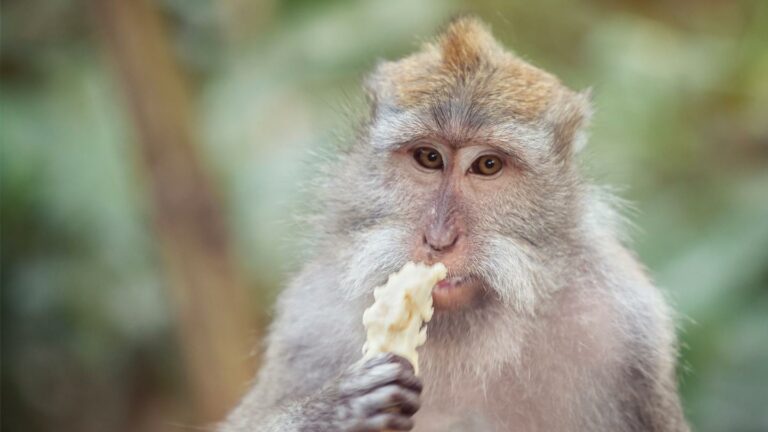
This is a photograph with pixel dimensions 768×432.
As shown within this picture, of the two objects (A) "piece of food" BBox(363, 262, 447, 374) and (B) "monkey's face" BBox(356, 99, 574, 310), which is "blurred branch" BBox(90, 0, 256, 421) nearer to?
(B) "monkey's face" BBox(356, 99, 574, 310)

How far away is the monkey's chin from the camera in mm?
3039

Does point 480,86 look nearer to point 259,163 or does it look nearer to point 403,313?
point 403,313

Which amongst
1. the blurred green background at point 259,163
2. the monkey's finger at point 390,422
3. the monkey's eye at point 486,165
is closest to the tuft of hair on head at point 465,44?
the monkey's eye at point 486,165

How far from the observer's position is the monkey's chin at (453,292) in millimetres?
3039

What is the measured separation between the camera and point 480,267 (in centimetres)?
309

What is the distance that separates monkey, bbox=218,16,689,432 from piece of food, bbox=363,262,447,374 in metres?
0.07

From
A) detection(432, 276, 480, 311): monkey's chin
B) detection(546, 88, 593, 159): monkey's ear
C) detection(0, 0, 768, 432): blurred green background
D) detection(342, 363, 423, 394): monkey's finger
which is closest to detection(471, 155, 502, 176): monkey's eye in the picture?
detection(546, 88, 593, 159): monkey's ear

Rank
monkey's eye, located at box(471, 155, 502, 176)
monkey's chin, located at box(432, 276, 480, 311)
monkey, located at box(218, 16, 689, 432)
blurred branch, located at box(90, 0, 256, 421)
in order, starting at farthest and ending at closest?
blurred branch, located at box(90, 0, 256, 421)
monkey's eye, located at box(471, 155, 502, 176)
monkey, located at box(218, 16, 689, 432)
monkey's chin, located at box(432, 276, 480, 311)

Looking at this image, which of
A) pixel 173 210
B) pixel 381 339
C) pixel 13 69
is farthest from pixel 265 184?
pixel 381 339

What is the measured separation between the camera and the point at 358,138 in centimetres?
361

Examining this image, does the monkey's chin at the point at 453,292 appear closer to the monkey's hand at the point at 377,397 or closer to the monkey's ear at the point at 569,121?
the monkey's hand at the point at 377,397

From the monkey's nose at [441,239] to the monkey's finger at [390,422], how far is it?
46cm

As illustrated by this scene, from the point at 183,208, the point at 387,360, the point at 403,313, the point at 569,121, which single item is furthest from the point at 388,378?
the point at 183,208

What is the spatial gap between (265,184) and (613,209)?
2464 mm
